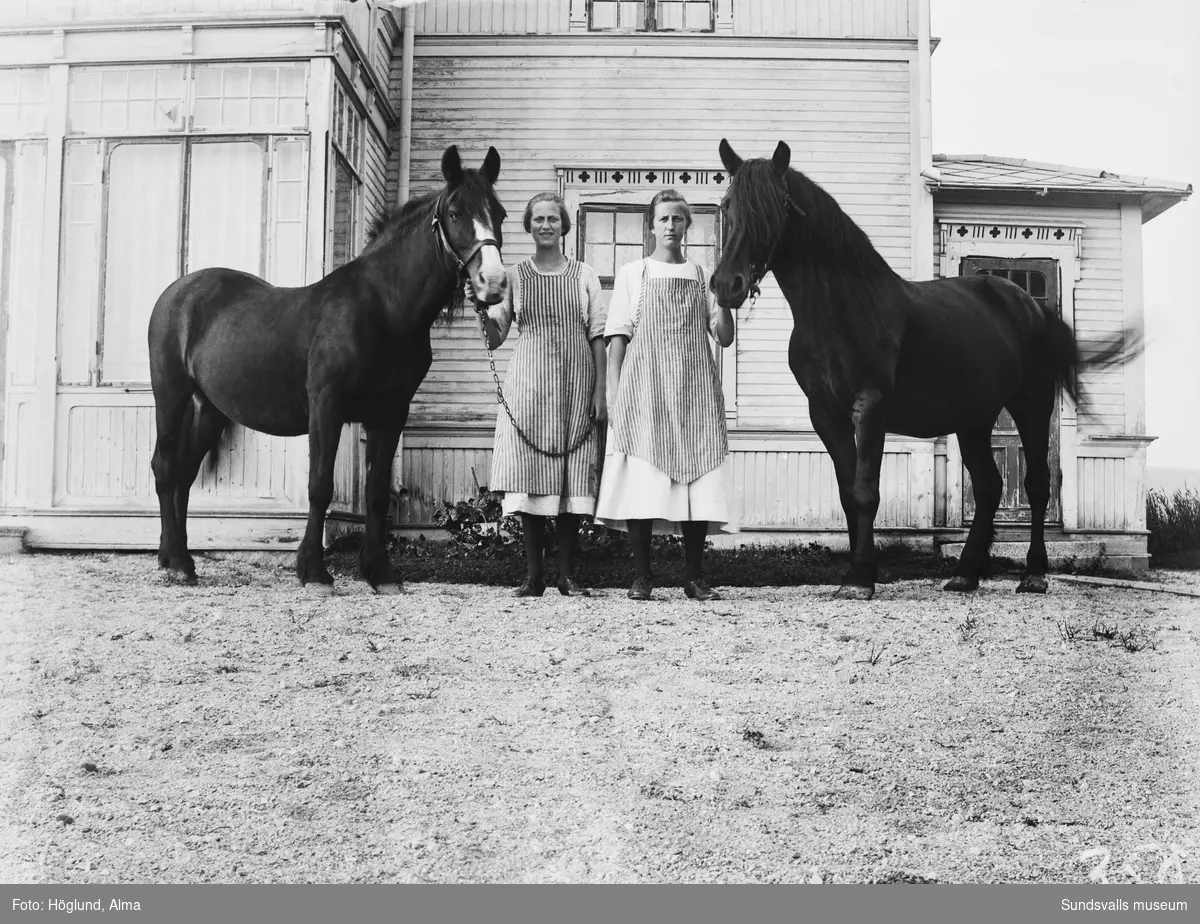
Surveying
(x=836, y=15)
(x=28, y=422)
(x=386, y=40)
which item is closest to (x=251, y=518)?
(x=28, y=422)

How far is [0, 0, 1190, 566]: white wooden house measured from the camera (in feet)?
23.4

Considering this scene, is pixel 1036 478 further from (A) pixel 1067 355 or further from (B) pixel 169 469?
(B) pixel 169 469

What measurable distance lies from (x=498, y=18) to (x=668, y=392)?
533 cm

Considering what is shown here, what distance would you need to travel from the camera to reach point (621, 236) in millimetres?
8820

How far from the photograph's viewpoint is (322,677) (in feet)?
11.4

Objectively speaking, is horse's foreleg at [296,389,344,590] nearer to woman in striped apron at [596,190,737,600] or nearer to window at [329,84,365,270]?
woman in striped apron at [596,190,737,600]

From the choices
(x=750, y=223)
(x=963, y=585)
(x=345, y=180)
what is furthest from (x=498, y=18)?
(x=963, y=585)

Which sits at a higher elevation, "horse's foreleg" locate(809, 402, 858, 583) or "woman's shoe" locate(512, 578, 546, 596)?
"horse's foreleg" locate(809, 402, 858, 583)

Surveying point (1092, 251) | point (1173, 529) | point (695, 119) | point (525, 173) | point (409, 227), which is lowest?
point (1173, 529)

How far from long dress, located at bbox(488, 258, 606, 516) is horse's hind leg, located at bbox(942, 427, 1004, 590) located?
7.75ft

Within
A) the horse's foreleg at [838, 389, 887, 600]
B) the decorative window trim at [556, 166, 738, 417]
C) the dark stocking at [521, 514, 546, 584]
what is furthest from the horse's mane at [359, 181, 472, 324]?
the decorative window trim at [556, 166, 738, 417]

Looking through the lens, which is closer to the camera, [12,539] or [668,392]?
[668,392]

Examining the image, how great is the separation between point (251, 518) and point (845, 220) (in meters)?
4.31

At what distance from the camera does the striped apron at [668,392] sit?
459 cm
